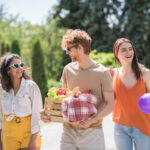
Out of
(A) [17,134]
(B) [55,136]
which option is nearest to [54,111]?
(A) [17,134]

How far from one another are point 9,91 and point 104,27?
1955 centimetres

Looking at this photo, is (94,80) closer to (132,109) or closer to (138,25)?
(132,109)

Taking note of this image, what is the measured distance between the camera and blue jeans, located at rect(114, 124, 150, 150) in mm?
2965

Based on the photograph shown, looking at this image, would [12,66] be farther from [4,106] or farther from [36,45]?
[36,45]

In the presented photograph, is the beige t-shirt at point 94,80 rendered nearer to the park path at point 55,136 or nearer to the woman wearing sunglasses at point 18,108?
the woman wearing sunglasses at point 18,108

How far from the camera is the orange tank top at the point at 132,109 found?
2.99 metres

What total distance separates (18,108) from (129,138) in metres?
1.27

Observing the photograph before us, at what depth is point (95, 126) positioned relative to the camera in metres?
2.53

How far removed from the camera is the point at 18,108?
2.85 m

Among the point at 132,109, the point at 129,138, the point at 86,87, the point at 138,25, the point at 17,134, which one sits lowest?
the point at 129,138

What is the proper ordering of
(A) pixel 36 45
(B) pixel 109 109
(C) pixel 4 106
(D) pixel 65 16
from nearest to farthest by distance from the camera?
(B) pixel 109 109
(C) pixel 4 106
(A) pixel 36 45
(D) pixel 65 16

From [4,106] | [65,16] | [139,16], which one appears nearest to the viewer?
[4,106]

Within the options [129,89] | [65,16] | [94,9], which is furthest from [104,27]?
[129,89]

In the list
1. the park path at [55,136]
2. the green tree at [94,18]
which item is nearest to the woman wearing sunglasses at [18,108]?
the park path at [55,136]
